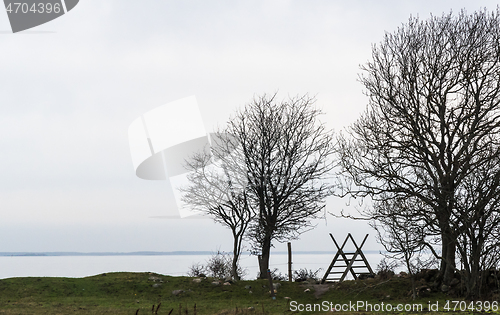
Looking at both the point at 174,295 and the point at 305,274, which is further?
the point at 305,274

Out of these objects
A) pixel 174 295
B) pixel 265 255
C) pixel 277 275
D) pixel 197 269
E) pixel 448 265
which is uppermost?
pixel 265 255

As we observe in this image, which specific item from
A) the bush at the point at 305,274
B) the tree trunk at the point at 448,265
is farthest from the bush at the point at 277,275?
the tree trunk at the point at 448,265

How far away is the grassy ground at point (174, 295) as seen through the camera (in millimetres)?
15219

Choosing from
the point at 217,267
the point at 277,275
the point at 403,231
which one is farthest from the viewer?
the point at 217,267

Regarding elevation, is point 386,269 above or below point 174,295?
above

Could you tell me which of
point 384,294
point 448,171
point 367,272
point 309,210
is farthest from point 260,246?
point 448,171

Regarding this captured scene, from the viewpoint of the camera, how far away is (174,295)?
18125mm

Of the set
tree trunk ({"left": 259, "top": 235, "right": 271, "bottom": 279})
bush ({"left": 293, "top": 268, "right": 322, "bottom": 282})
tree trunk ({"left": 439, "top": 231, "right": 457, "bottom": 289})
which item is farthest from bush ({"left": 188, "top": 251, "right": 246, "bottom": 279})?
tree trunk ({"left": 439, "top": 231, "right": 457, "bottom": 289})

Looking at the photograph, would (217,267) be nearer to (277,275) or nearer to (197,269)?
(197,269)

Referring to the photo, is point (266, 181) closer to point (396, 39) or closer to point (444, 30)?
point (396, 39)

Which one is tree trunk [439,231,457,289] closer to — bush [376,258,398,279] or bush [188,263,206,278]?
bush [376,258,398,279]

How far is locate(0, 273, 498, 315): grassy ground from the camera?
15219 millimetres

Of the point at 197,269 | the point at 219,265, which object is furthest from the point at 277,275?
the point at 197,269

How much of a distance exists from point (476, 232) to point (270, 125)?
40.2 ft
